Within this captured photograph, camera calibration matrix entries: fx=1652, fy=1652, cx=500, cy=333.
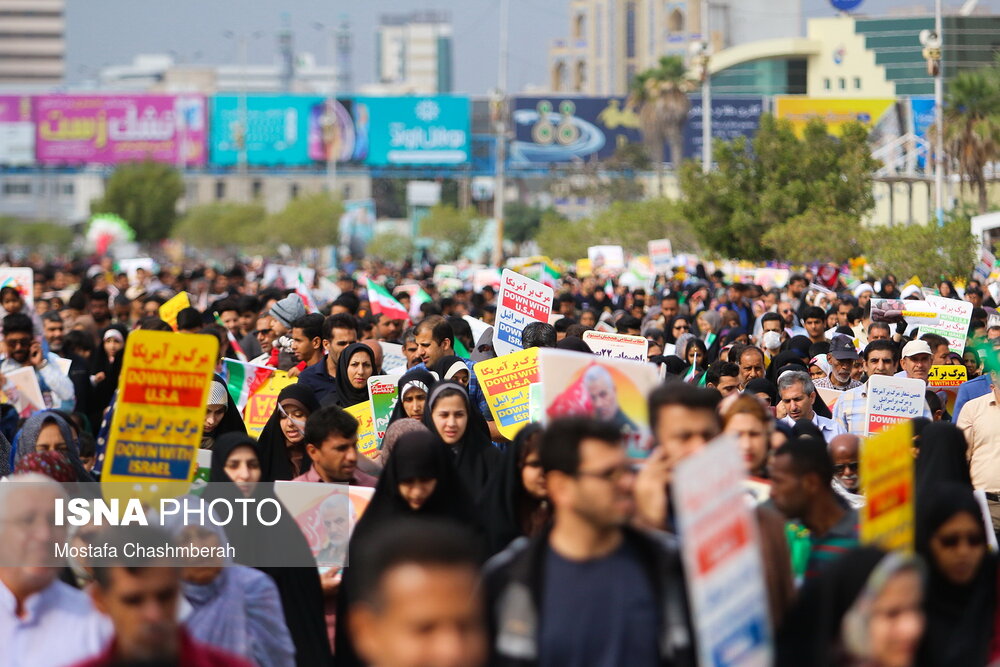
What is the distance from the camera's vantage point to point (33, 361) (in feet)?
33.0

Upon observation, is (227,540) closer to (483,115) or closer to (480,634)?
(480,634)

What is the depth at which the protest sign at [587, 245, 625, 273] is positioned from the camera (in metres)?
29.4

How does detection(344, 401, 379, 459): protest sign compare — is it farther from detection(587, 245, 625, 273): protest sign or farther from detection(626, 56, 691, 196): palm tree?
detection(626, 56, 691, 196): palm tree

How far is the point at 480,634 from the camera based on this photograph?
3.36 metres

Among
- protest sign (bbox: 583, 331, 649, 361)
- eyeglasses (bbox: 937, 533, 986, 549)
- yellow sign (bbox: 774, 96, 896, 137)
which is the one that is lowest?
eyeglasses (bbox: 937, 533, 986, 549)

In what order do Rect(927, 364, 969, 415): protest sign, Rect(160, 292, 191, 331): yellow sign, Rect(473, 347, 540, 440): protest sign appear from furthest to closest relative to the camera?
Rect(160, 292, 191, 331): yellow sign < Rect(927, 364, 969, 415): protest sign < Rect(473, 347, 540, 440): protest sign

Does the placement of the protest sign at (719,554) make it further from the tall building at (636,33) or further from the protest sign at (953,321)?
the tall building at (636,33)

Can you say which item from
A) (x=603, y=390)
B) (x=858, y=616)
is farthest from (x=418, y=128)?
(x=858, y=616)

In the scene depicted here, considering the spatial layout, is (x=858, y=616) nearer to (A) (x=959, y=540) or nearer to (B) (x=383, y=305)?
(A) (x=959, y=540)

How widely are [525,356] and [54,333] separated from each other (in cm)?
592

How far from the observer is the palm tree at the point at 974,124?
115ft

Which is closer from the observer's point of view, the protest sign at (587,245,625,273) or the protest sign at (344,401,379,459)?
the protest sign at (344,401,379,459)

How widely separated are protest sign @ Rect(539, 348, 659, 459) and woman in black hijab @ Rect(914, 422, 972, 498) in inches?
76.6

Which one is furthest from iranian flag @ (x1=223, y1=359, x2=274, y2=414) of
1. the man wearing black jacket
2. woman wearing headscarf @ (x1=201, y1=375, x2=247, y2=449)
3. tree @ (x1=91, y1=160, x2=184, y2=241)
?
tree @ (x1=91, y1=160, x2=184, y2=241)
